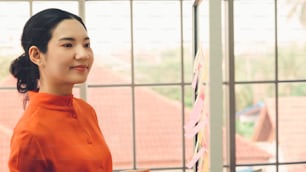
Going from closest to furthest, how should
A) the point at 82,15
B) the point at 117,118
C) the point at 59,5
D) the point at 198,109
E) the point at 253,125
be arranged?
the point at 198,109 < the point at 82,15 < the point at 59,5 < the point at 117,118 < the point at 253,125

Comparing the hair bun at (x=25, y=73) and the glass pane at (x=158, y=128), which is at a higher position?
the hair bun at (x=25, y=73)

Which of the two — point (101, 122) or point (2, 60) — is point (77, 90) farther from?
point (2, 60)

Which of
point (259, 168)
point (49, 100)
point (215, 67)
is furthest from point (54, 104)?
point (259, 168)

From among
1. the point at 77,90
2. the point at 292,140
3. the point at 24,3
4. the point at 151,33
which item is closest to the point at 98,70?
the point at 77,90

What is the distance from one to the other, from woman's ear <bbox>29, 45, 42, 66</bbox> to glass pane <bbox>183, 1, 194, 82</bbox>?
1708 mm

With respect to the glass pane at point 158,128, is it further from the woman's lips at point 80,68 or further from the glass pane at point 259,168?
the woman's lips at point 80,68

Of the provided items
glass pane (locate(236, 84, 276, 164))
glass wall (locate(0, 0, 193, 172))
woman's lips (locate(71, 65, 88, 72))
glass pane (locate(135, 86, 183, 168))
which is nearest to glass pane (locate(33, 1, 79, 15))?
glass wall (locate(0, 0, 193, 172))

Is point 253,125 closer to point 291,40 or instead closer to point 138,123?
point 291,40

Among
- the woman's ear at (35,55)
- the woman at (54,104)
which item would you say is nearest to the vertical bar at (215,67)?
the woman at (54,104)

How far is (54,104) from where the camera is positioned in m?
1.13

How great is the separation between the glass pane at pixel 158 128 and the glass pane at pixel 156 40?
3.4 inches

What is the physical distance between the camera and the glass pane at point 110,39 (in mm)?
2779

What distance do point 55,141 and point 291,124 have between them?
7.16ft

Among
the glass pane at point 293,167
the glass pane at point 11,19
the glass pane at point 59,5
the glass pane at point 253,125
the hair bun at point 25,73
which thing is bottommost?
the glass pane at point 293,167
